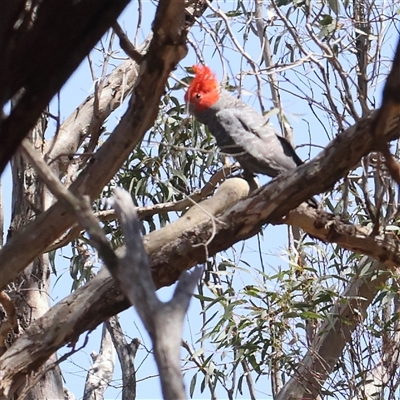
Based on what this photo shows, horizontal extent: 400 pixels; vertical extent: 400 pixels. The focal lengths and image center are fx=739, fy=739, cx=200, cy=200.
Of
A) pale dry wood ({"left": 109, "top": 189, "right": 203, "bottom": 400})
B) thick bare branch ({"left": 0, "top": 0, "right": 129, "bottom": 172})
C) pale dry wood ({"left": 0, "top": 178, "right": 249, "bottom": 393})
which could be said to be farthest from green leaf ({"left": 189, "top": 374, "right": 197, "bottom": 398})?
thick bare branch ({"left": 0, "top": 0, "right": 129, "bottom": 172})

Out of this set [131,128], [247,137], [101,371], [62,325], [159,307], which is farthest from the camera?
[101,371]

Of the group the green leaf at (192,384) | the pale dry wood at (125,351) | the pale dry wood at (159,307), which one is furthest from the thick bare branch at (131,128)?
the pale dry wood at (125,351)

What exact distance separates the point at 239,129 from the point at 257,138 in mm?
95

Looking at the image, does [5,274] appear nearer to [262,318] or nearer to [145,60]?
[145,60]

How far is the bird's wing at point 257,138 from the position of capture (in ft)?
8.38

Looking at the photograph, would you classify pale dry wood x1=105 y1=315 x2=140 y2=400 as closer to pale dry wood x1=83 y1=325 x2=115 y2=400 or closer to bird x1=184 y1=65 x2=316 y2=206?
pale dry wood x1=83 y1=325 x2=115 y2=400

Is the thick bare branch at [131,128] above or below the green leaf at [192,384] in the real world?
below

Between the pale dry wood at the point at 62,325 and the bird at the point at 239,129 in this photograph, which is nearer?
the pale dry wood at the point at 62,325

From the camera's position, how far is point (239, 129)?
269cm

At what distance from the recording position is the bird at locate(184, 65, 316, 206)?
8.36 feet

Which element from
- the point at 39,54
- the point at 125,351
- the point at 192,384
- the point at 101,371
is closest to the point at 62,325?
the point at 39,54

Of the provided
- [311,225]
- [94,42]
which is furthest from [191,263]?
[94,42]

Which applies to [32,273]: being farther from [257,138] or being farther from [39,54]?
[39,54]

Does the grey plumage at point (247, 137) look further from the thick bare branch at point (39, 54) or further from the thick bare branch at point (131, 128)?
the thick bare branch at point (39, 54)
